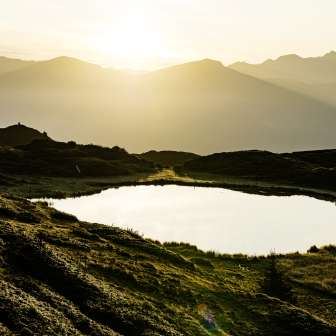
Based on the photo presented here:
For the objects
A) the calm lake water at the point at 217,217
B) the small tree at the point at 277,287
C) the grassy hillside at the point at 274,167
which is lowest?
the small tree at the point at 277,287

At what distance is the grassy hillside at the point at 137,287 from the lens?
24984 millimetres

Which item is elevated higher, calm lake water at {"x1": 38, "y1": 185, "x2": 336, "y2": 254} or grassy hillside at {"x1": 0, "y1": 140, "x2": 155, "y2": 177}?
grassy hillside at {"x1": 0, "y1": 140, "x2": 155, "y2": 177}

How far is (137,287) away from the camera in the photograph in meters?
33.3

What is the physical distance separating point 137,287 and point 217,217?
3945cm

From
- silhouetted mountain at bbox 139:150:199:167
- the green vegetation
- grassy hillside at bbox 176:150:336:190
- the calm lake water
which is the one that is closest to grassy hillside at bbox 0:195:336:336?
the green vegetation

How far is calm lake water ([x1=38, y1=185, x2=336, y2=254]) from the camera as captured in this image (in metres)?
57.7

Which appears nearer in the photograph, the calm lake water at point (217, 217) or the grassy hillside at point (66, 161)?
the calm lake water at point (217, 217)

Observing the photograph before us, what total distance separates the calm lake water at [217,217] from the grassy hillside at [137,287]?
28.1 ft

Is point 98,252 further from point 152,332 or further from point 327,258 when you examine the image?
point 327,258

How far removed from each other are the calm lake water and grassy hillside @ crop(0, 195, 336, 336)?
8571mm

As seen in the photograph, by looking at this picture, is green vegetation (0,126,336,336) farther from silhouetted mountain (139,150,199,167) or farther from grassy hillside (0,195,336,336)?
silhouetted mountain (139,150,199,167)

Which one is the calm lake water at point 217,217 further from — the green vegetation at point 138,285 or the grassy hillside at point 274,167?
the grassy hillside at point 274,167

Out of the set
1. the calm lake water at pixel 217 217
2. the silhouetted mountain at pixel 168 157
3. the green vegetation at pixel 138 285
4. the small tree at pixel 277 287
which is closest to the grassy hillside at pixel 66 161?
the calm lake water at pixel 217 217

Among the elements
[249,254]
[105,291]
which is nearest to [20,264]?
[105,291]
